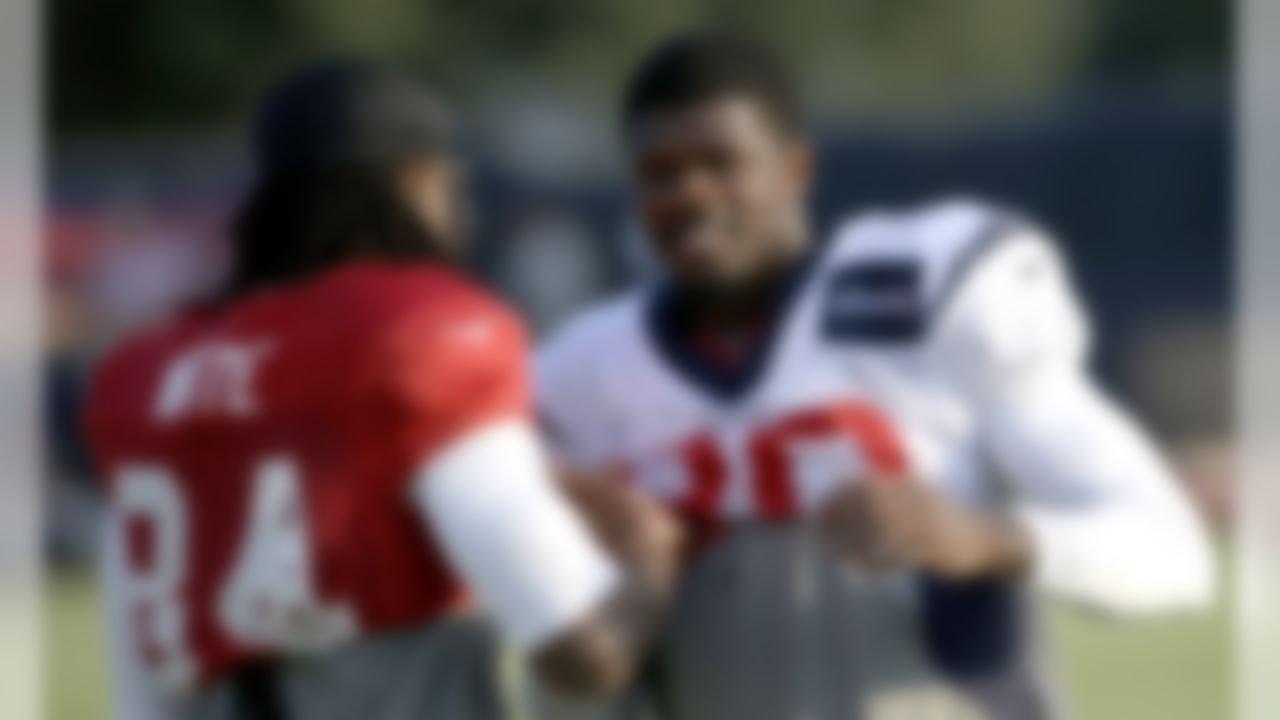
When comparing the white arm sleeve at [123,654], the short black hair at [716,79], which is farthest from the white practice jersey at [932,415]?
the white arm sleeve at [123,654]

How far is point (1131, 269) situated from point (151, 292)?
90cm

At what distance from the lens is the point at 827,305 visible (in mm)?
1498

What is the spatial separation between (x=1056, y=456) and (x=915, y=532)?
5.1 inches

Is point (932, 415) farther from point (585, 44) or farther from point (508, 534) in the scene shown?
point (585, 44)

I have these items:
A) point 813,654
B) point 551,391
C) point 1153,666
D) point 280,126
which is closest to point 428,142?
point 280,126

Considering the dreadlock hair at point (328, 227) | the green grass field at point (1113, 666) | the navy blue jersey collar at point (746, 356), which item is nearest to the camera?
the dreadlock hair at point (328, 227)

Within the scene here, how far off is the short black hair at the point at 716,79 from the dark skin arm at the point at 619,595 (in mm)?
280

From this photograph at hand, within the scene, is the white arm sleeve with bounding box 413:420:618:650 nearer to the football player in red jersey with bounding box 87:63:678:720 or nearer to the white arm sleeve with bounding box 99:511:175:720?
the football player in red jersey with bounding box 87:63:678:720

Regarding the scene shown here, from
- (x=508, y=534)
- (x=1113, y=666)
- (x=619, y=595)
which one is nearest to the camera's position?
(x=508, y=534)

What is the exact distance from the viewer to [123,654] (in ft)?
4.96

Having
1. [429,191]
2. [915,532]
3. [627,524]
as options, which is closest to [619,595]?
[627,524]

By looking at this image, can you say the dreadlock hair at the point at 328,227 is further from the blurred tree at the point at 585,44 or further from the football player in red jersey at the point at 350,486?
the blurred tree at the point at 585,44

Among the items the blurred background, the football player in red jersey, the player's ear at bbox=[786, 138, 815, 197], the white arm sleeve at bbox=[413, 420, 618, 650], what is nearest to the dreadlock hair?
the football player in red jersey

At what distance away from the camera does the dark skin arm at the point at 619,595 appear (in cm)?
135
